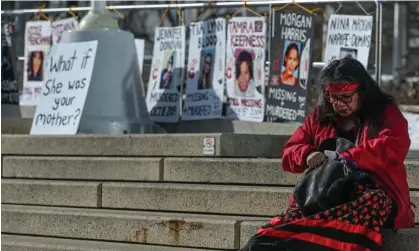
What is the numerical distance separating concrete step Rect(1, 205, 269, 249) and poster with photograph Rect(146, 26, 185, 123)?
270 centimetres

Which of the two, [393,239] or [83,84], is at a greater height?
[83,84]

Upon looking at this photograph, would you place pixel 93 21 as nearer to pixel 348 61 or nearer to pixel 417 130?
pixel 417 130

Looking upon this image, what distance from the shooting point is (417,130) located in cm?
790

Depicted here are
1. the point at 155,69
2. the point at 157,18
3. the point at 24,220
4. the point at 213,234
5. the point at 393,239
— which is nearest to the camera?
the point at 393,239

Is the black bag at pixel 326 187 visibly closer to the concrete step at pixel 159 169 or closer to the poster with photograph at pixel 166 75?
the concrete step at pixel 159 169

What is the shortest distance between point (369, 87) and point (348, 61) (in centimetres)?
19

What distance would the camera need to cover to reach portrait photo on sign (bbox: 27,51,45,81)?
39.4 feet

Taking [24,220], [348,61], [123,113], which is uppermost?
[348,61]

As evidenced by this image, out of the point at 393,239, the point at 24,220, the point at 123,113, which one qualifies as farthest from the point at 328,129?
the point at 123,113

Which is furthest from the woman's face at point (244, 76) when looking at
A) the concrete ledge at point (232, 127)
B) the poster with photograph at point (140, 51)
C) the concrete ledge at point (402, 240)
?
the concrete ledge at point (402, 240)

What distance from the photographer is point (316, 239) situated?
5.53m

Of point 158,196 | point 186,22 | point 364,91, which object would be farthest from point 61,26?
point 364,91

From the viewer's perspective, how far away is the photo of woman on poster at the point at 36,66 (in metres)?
12.0

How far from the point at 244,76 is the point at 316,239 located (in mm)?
4548
